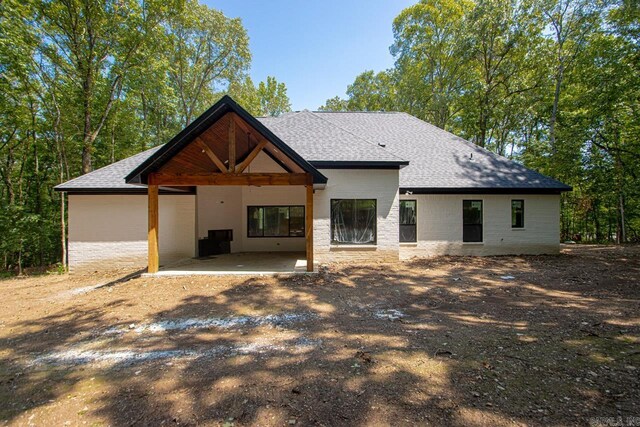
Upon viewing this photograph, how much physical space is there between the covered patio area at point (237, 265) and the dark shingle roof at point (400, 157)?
12.4 ft

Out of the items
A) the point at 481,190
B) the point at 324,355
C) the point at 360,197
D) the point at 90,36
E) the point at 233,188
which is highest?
the point at 90,36

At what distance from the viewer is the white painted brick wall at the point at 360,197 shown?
10.5 metres

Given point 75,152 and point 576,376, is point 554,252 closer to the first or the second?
point 576,376

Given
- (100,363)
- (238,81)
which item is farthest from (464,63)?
(100,363)

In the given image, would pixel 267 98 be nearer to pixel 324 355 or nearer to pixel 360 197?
pixel 360 197

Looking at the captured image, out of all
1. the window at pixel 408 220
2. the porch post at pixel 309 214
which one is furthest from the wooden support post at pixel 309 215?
the window at pixel 408 220

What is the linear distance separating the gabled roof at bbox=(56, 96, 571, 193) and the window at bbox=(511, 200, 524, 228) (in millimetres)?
663

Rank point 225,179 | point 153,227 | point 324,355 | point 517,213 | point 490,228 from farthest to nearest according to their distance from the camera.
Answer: point 517,213 → point 490,228 → point 153,227 → point 225,179 → point 324,355

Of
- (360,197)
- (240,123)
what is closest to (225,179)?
(240,123)

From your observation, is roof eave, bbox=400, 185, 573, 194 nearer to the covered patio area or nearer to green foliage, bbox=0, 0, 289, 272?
the covered patio area

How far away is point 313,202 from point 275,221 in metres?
3.92

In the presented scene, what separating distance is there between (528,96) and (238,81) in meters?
23.7

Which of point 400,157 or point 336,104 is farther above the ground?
point 336,104

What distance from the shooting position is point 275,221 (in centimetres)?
1347
